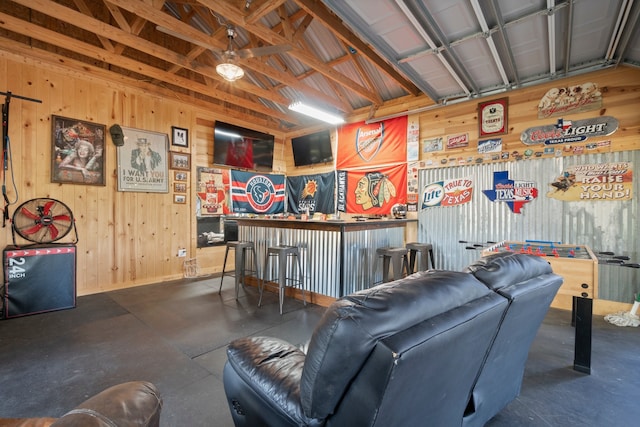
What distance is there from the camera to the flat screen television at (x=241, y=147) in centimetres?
623

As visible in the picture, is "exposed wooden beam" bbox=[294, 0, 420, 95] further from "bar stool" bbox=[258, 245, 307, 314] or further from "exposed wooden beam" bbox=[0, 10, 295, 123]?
"bar stool" bbox=[258, 245, 307, 314]

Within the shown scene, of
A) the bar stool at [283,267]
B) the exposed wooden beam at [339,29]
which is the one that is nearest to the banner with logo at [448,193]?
the exposed wooden beam at [339,29]

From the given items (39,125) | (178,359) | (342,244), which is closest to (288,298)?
(342,244)

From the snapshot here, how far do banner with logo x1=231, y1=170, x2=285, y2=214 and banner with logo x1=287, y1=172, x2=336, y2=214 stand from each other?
0.29 meters

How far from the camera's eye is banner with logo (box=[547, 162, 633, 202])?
12.1 ft

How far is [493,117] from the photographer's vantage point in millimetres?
4656

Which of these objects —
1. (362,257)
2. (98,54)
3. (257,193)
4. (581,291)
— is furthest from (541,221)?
(98,54)

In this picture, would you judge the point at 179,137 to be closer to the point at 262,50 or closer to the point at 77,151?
the point at 77,151

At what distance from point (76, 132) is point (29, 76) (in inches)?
33.4

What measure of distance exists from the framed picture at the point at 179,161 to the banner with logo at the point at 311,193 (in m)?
2.63

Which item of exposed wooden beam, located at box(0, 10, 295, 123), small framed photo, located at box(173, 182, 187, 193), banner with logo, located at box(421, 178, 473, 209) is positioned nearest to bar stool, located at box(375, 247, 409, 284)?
banner with logo, located at box(421, 178, 473, 209)

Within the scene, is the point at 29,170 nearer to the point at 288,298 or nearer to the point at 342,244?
the point at 288,298

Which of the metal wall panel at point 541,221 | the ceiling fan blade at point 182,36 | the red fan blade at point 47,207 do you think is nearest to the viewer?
the ceiling fan blade at point 182,36

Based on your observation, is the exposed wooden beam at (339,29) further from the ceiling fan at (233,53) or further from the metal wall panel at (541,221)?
the metal wall panel at (541,221)
